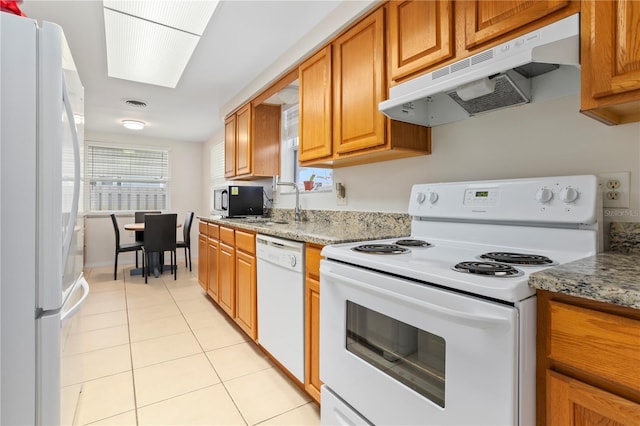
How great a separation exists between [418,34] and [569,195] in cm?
95

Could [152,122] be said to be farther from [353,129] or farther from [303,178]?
[353,129]

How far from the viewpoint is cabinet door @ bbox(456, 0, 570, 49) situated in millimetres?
1083

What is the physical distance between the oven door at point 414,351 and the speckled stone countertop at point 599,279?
0.11 meters

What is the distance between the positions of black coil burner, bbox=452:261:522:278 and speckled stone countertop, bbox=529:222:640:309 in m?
0.07

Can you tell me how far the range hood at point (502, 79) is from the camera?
3.27 feet

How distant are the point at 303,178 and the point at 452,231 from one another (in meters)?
1.82

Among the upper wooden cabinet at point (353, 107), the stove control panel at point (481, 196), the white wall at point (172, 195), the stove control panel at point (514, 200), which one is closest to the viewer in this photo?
the stove control panel at point (514, 200)

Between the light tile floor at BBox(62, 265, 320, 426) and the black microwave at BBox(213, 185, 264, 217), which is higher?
the black microwave at BBox(213, 185, 264, 217)

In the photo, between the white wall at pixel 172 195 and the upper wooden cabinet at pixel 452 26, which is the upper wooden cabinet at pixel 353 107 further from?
the white wall at pixel 172 195

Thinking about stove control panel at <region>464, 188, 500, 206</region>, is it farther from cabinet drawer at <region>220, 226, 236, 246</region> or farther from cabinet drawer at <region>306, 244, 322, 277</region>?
cabinet drawer at <region>220, 226, 236, 246</region>

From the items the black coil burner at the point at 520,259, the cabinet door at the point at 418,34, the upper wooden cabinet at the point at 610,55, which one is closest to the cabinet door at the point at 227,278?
the cabinet door at the point at 418,34

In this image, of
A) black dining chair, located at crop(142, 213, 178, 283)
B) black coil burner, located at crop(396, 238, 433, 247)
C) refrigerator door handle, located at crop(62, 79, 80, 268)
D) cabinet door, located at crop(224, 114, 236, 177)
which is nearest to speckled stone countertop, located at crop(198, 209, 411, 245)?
black coil burner, located at crop(396, 238, 433, 247)

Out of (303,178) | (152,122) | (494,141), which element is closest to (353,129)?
(494,141)

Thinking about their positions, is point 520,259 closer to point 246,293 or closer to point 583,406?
point 583,406
